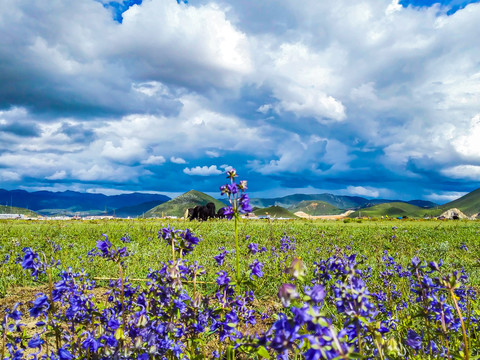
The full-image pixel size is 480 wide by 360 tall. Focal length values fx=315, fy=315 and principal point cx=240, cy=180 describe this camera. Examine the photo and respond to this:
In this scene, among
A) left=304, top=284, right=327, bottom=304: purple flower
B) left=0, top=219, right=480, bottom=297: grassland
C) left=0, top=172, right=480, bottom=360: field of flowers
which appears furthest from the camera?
left=0, top=219, right=480, bottom=297: grassland

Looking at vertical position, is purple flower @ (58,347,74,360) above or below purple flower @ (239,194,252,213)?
below

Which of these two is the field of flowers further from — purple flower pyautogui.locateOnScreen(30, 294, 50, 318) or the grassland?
the grassland

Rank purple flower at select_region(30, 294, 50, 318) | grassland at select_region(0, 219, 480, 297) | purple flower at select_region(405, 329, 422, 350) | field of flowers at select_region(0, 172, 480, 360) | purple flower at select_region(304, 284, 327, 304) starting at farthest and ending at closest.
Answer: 1. grassland at select_region(0, 219, 480, 297)
2. purple flower at select_region(30, 294, 50, 318)
3. purple flower at select_region(405, 329, 422, 350)
4. field of flowers at select_region(0, 172, 480, 360)
5. purple flower at select_region(304, 284, 327, 304)

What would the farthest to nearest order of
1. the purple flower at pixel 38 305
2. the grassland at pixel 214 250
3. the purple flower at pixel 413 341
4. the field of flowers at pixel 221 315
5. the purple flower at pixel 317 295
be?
the grassland at pixel 214 250, the purple flower at pixel 38 305, the purple flower at pixel 413 341, the field of flowers at pixel 221 315, the purple flower at pixel 317 295

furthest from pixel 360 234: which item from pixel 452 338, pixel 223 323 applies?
pixel 223 323

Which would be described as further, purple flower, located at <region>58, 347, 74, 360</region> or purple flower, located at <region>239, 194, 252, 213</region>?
purple flower, located at <region>239, 194, 252, 213</region>

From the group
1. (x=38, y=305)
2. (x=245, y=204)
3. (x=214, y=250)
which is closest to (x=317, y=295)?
(x=245, y=204)

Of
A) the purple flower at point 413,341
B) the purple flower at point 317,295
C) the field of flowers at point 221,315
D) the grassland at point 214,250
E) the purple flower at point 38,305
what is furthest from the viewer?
the grassland at point 214,250

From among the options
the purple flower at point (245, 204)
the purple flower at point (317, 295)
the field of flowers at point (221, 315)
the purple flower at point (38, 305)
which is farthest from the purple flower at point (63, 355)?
the purple flower at point (317, 295)

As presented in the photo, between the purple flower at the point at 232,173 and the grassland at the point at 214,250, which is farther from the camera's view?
the grassland at the point at 214,250

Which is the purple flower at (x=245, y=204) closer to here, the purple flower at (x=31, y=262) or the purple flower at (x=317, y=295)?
the purple flower at (x=317, y=295)

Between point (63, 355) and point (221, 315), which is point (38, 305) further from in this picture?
point (221, 315)

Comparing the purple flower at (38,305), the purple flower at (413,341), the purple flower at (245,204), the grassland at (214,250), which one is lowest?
the grassland at (214,250)

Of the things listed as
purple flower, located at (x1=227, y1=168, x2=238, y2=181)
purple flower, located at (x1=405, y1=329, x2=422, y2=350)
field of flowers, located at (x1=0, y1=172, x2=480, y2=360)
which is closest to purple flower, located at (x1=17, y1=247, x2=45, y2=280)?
field of flowers, located at (x1=0, y1=172, x2=480, y2=360)
